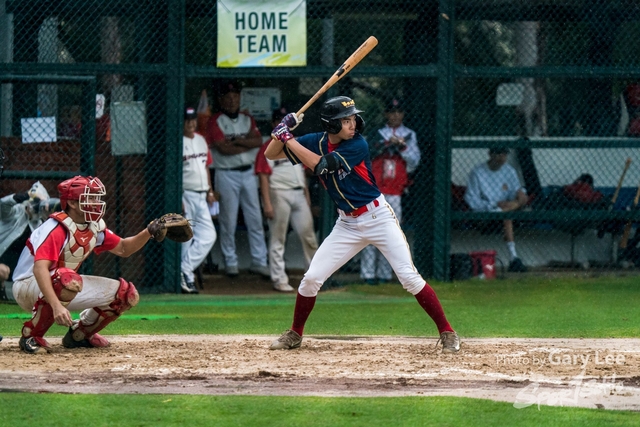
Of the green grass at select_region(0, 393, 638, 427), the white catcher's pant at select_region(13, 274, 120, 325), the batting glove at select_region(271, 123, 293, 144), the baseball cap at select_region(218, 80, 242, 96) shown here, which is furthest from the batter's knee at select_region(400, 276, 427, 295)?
the baseball cap at select_region(218, 80, 242, 96)

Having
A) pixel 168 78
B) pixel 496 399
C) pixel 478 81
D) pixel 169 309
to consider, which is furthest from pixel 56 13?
pixel 496 399

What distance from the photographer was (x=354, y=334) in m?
7.43

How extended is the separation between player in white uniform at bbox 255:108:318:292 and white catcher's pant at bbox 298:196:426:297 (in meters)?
3.70

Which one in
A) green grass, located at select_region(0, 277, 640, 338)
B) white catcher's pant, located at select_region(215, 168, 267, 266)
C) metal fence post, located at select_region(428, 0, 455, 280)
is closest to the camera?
green grass, located at select_region(0, 277, 640, 338)

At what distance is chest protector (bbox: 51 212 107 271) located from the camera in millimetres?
6242

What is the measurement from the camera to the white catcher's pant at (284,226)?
10391mm

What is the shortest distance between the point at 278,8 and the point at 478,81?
2.20 m

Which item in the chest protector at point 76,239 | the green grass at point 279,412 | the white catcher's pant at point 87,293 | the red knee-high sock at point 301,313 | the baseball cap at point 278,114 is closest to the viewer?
the green grass at point 279,412

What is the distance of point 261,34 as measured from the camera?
1022cm

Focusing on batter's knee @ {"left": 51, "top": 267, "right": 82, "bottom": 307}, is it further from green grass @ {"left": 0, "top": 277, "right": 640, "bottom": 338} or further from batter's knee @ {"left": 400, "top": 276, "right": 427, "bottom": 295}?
batter's knee @ {"left": 400, "top": 276, "right": 427, "bottom": 295}

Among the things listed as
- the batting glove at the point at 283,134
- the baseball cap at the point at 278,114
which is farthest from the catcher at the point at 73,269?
the baseball cap at the point at 278,114

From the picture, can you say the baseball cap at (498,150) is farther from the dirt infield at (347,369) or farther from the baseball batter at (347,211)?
the baseball batter at (347,211)

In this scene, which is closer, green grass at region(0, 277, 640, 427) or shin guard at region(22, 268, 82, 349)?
green grass at region(0, 277, 640, 427)

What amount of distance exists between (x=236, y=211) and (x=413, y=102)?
2.13 m
